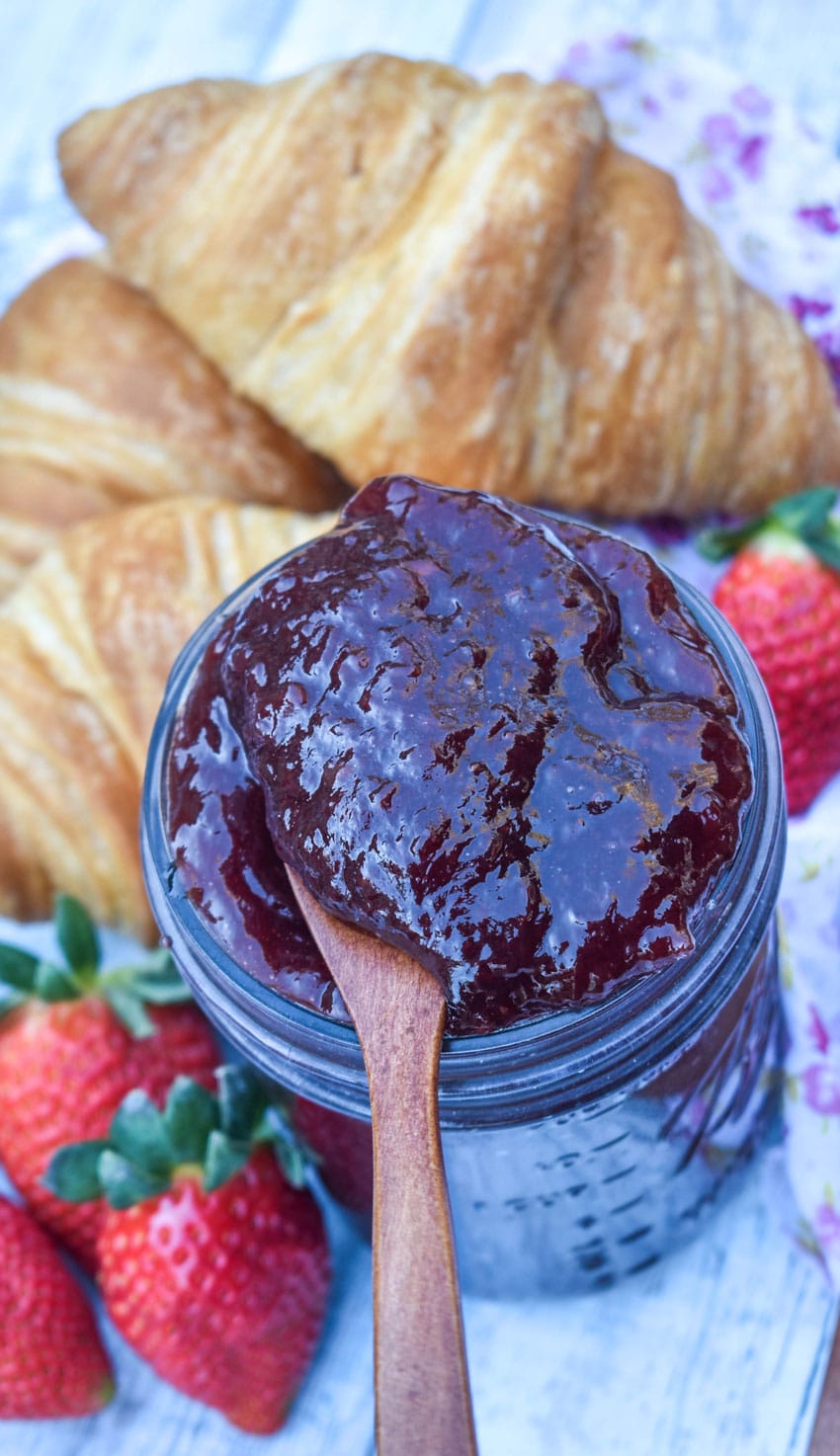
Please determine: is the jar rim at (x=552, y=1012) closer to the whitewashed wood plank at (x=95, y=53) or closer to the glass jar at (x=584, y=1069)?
the glass jar at (x=584, y=1069)

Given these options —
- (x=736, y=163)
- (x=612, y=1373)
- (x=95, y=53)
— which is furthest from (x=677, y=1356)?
(x=95, y=53)

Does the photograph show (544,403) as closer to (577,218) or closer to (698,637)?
(577,218)

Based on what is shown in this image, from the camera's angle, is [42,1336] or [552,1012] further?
[42,1336]

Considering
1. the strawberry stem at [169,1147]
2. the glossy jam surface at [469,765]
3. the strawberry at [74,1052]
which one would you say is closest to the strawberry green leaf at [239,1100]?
the strawberry stem at [169,1147]

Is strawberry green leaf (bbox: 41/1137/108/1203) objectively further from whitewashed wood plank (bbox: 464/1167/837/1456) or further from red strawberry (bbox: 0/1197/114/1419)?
whitewashed wood plank (bbox: 464/1167/837/1456)

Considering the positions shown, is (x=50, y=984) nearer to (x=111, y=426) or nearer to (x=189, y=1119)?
(x=189, y=1119)

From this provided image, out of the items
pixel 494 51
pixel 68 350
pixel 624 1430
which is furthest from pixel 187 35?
pixel 624 1430
